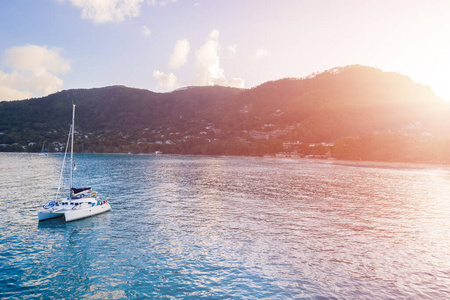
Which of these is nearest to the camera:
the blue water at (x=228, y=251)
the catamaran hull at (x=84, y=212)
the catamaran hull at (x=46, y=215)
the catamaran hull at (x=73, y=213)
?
the blue water at (x=228, y=251)

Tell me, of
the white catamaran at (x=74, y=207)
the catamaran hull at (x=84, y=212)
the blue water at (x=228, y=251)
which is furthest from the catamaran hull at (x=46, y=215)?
the catamaran hull at (x=84, y=212)

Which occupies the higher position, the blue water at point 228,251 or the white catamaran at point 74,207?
the white catamaran at point 74,207

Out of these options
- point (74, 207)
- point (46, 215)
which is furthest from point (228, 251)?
point (46, 215)

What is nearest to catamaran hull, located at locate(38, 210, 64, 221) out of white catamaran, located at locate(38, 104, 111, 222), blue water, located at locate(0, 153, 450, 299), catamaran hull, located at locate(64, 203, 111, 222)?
white catamaran, located at locate(38, 104, 111, 222)

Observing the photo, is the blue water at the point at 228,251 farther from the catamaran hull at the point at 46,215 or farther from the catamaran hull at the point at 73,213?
the catamaran hull at the point at 73,213

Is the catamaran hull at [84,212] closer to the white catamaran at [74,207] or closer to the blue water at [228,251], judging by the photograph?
the white catamaran at [74,207]

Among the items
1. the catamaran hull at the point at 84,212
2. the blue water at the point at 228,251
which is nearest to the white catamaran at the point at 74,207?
the catamaran hull at the point at 84,212

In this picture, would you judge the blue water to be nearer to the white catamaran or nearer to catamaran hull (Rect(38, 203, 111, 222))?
catamaran hull (Rect(38, 203, 111, 222))

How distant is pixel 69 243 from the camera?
1069 inches

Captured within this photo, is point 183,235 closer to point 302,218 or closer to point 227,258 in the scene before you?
point 227,258

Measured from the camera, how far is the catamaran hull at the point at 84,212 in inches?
1367

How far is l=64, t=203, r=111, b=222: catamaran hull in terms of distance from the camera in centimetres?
3473

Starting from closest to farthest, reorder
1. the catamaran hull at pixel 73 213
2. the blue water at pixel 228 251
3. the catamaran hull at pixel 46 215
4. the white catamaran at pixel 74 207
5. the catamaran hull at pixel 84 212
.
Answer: the blue water at pixel 228 251 < the catamaran hull at pixel 46 215 < the catamaran hull at pixel 73 213 < the white catamaran at pixel 74 207 < the catamaran hull at pixel 84 212

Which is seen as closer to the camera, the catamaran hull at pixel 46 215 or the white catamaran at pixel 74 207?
the catamaran hull at pixel 46 215
